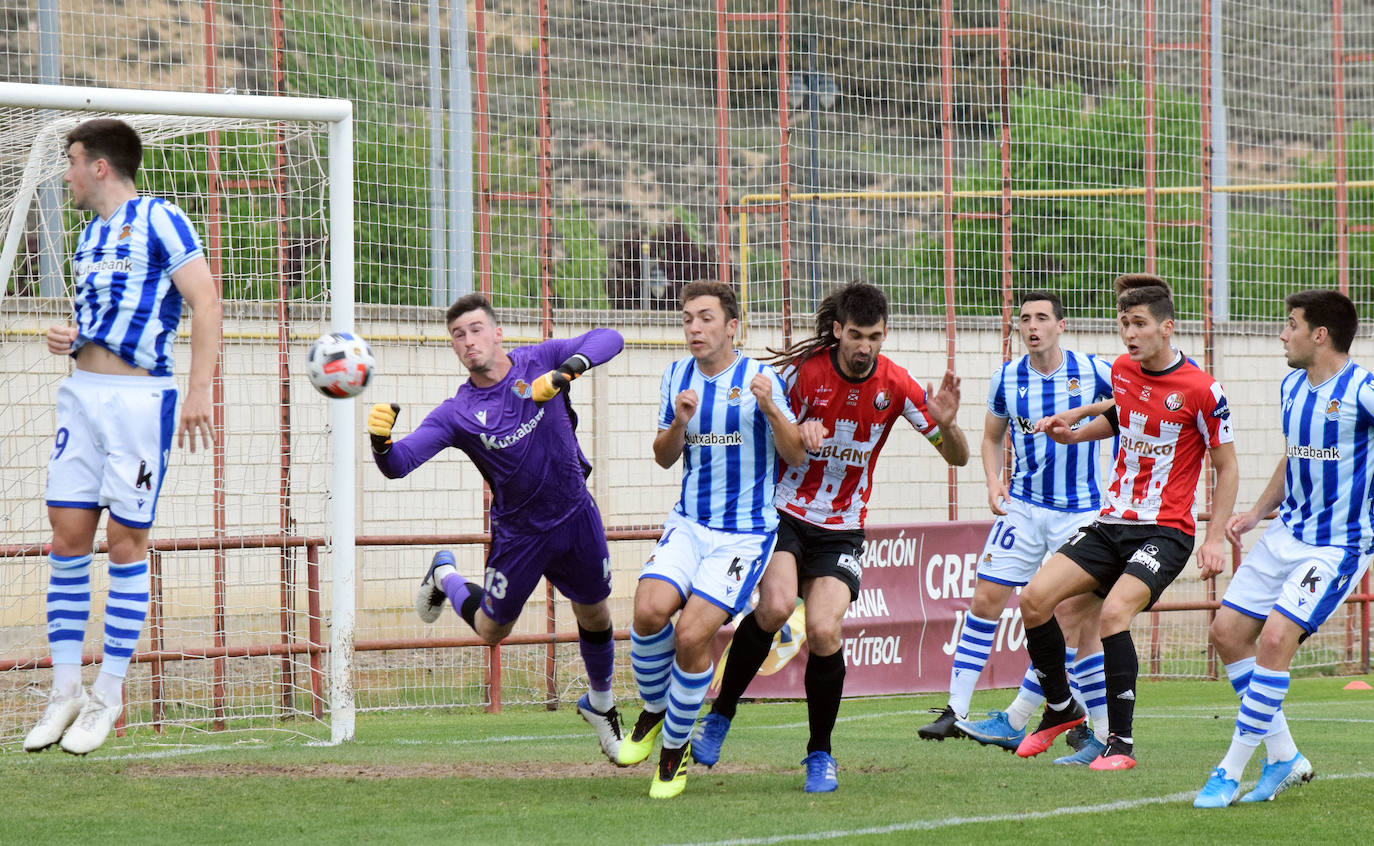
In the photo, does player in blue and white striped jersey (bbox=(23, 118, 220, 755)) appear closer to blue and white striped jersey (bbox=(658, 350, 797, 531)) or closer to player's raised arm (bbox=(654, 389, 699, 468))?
player's raised arm (bbox=(654, 389, 699, 468))

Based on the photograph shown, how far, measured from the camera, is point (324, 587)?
10.8 metres

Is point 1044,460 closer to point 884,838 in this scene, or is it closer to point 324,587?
point 884,838

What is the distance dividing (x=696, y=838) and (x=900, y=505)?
833cm

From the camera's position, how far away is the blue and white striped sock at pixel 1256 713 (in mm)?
6484

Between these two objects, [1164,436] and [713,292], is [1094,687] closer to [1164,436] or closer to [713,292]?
[1164,436]

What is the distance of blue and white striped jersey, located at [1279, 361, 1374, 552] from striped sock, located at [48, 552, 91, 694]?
5.25 m

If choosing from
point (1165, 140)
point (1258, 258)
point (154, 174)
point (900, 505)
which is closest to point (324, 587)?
point (154, 174)

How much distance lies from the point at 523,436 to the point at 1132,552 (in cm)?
316

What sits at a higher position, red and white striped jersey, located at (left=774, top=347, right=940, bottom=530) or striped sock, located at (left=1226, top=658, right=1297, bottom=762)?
red and white striped jersey, located at (left=774, top=347, right=940, bottom=530)

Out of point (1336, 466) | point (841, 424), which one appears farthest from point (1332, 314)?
point (841, 424)

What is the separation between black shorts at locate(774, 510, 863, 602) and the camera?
7191 millimetres

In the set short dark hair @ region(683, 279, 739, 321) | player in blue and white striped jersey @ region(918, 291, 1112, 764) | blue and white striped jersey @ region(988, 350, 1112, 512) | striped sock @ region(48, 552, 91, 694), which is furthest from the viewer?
blue and white striped jersey @ region(988, 350, 1112, 512)

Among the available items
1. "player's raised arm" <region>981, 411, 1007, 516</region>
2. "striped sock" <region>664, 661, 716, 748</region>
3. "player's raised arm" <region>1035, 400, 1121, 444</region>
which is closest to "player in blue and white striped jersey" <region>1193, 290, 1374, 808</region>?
"player's raised arm" <region>1035, 400, 1121, 444</region>

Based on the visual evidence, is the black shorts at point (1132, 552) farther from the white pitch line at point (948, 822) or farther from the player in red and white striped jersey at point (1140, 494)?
the white pitch line at point (948, 822)
